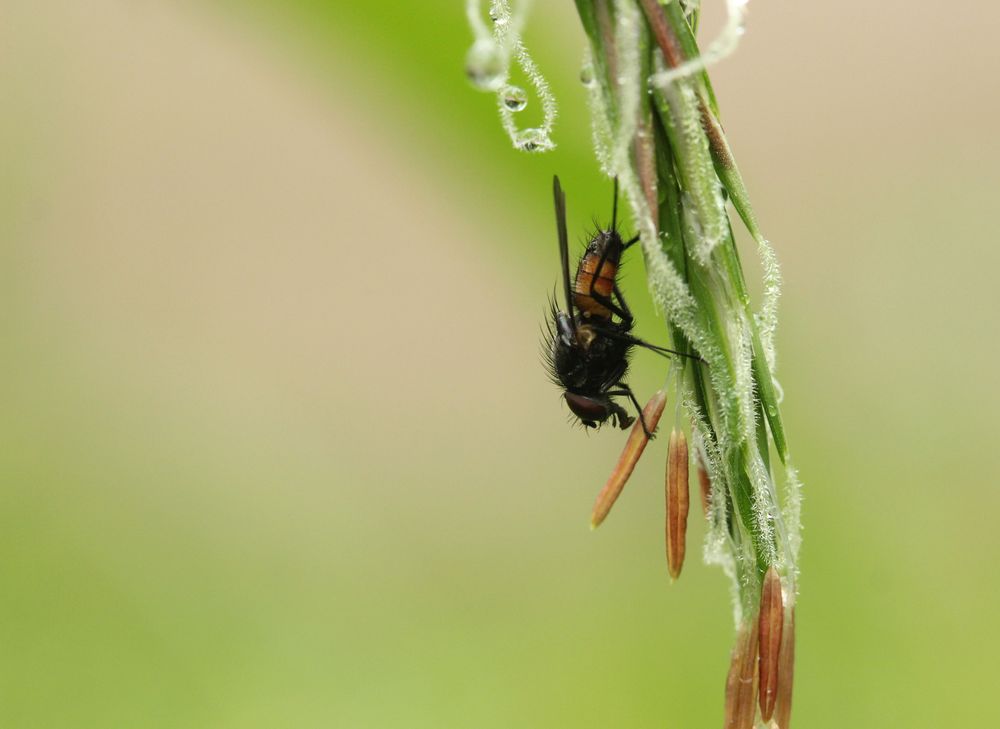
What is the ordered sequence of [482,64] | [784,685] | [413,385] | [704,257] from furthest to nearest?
[413,385] → [784,685] → [704,257] → [482,64]

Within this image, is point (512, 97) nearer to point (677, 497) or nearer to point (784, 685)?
point (677, 497)

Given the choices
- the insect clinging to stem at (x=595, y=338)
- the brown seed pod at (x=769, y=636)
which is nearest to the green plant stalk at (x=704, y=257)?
the brown seed pod at (x=769, y=636)

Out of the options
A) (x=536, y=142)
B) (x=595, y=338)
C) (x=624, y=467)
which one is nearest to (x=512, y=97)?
(x=536, y=142)

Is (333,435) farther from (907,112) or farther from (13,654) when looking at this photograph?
(907,112)

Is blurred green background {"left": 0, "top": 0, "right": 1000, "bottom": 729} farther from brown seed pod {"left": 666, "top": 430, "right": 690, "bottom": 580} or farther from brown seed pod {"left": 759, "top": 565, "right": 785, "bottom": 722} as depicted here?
brown seed pod {"left": 759, "top": 565, "right": 785, "bottom": 722}

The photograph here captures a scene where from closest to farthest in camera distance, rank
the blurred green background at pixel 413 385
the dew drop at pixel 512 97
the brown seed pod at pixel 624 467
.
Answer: the dew drop at pixel 512 97
the brown seed pod at pixel 624 467
the blurred green background at pixel 413 385

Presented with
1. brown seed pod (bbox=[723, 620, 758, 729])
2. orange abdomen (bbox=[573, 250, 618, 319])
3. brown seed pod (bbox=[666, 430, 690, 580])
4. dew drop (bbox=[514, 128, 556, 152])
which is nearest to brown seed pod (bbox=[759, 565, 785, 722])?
brown seed pod (bbox=[723, 620, 758, 729])

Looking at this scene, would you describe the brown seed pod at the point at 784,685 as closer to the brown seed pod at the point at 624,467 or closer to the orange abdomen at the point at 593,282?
the brown seed pod at the point at 624,467
